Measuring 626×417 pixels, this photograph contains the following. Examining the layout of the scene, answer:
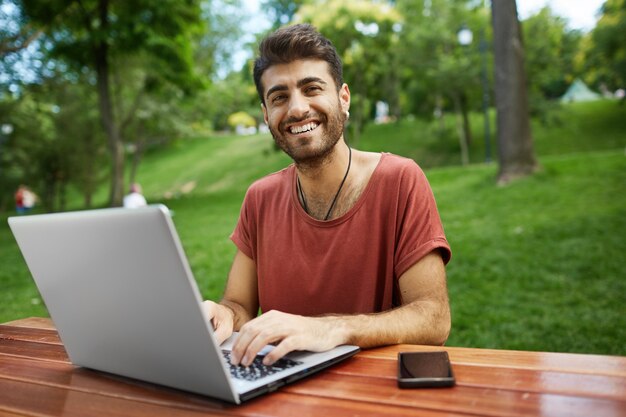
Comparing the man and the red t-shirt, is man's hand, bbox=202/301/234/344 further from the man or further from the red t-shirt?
the red t-shirt

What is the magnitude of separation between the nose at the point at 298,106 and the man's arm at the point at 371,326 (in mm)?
659

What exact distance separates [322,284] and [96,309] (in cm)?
91

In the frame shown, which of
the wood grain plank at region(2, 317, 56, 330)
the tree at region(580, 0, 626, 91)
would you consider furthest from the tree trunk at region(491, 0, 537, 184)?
the tree at region(580, 0, 626, 91)

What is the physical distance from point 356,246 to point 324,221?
0.45ft

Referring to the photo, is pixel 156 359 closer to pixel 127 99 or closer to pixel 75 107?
pixel 75 107

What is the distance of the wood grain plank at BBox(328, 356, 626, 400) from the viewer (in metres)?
1.08

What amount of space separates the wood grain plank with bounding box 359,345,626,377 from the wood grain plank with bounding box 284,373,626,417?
151mm

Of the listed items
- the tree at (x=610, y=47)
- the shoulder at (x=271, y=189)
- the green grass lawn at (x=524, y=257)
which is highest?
the tree at (x=610, y=47)

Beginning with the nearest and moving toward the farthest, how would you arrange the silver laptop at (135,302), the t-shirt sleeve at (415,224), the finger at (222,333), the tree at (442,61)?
the silver laptop at (135,302) → the finger at (222,333) → the t-shirt sleeve at (415,224) → the tree at (442,61)

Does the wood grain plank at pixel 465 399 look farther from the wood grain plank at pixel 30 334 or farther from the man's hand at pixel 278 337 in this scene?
the wood grain plank at pixel 30 334

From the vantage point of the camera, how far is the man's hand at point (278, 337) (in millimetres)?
1268

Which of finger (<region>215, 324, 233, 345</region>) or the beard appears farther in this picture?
the beard

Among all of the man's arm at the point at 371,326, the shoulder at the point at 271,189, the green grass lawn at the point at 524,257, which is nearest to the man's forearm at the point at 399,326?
the man's arm at the point at 371,326

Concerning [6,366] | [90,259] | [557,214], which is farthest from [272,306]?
[557,214]
